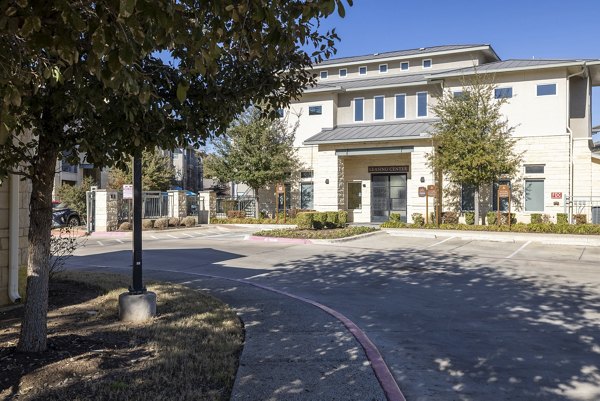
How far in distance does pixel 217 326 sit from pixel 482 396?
130 inches

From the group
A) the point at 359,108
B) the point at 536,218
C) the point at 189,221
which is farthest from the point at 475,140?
the point at 189,221

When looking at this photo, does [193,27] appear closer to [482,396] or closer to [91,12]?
[91,12]

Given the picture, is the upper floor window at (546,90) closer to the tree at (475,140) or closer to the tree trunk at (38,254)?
the tree at (475,140)

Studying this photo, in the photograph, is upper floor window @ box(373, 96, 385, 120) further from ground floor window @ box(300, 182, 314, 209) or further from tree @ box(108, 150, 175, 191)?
tree @ box(108, 150, 175, 191)

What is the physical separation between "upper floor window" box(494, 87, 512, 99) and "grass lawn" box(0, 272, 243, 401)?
22.8 metres

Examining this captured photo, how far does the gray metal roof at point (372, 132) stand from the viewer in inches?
1046

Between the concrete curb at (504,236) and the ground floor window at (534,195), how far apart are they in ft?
16.9

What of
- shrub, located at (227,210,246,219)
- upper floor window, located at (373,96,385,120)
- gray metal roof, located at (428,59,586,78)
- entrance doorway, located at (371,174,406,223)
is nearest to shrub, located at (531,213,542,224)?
entrance doorway, located at (371,174,406,223)

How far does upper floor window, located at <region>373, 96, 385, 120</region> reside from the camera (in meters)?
29.8

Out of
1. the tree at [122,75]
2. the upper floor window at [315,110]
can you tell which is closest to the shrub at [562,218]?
the upper floor window at [315,110]

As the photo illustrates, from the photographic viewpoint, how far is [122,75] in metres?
2.72

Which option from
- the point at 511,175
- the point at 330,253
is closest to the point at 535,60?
the point at 511,175

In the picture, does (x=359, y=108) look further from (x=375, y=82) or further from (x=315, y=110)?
(x=315, y=110)

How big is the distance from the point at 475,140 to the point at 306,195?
11.5 metres
